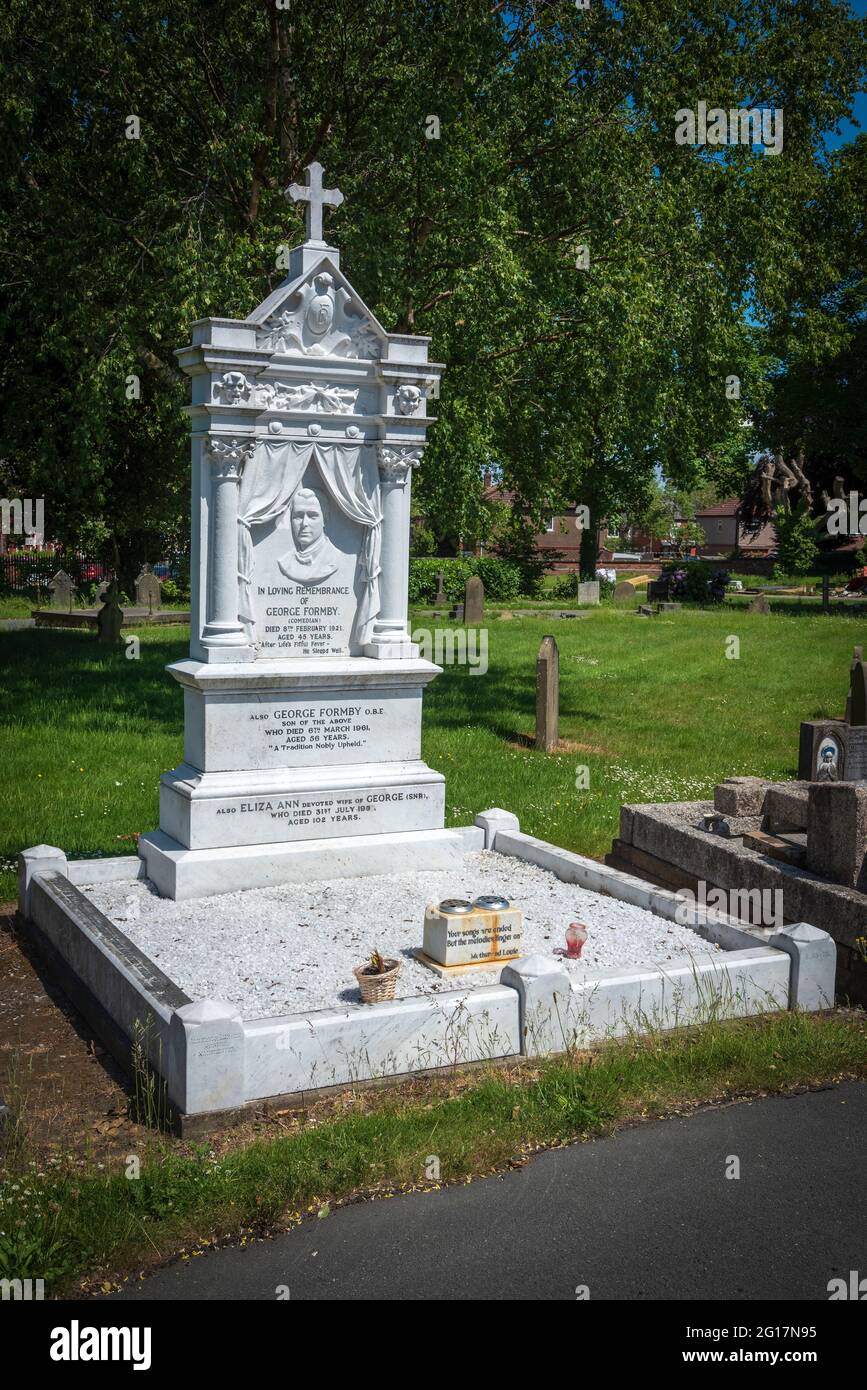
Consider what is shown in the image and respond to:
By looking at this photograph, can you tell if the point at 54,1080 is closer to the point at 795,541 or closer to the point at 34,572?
the point at 34,572

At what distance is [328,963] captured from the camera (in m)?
7.69

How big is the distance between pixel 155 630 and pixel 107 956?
20.9 meters

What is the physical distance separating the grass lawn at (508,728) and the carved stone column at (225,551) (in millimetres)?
2614

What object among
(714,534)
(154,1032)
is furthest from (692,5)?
(714,534)

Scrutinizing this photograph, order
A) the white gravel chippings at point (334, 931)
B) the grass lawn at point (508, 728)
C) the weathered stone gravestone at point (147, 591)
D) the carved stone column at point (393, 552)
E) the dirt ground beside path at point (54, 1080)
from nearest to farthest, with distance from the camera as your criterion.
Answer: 1. the dirt ground beside path at point (54, 1080)
2. the white gravel chippings at point (334, 931)
3. the carved stone column at point (393, 552)
4. the grass lawn at point (508, 728)
5. the weathered stone gravestone at point (147, 591)

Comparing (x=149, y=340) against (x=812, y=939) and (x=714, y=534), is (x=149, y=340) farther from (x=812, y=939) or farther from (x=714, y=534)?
(x=714, y=534)

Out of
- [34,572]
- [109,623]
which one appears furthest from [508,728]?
[34,572]

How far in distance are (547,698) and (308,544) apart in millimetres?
6194

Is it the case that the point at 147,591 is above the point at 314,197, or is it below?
below

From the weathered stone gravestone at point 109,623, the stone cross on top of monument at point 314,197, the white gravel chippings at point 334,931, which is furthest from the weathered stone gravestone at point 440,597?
the white gravel chippings at point 334,931

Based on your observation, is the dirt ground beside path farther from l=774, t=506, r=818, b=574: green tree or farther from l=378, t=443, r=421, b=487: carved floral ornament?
l=774, t=506, r=818, b=574: green tree

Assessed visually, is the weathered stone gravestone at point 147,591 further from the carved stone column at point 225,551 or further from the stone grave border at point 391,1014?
the stone grave border at point 391,1014

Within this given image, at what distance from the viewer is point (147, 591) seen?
109 feet

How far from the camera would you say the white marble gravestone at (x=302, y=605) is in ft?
30.1
